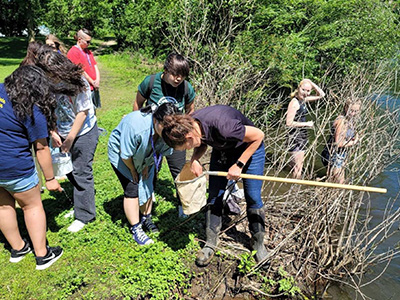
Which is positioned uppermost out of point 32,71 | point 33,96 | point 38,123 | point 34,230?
point 32,71

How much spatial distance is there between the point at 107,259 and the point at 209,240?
1.04 metres

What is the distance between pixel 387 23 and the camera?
8.04 meters

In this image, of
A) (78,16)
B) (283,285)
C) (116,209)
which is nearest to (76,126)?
(116,209)

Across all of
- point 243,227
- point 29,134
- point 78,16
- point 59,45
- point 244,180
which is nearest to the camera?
point 29,134

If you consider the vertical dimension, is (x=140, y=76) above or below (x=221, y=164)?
below

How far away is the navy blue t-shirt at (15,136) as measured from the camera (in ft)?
7.63

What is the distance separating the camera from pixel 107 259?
304cm

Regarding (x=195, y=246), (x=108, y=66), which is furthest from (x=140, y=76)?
(x=195, y=246)

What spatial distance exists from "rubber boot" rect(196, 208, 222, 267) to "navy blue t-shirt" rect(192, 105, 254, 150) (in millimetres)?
920

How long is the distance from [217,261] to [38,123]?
216 cm

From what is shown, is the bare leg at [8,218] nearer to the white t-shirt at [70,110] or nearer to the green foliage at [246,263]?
the white t-shirt at [70,110]

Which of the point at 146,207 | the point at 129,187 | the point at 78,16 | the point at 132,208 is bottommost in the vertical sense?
the point at 78,16

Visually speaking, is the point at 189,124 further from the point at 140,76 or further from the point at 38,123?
the point at 140,76

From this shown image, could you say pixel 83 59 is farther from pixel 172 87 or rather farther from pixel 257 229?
pixel 257 229
